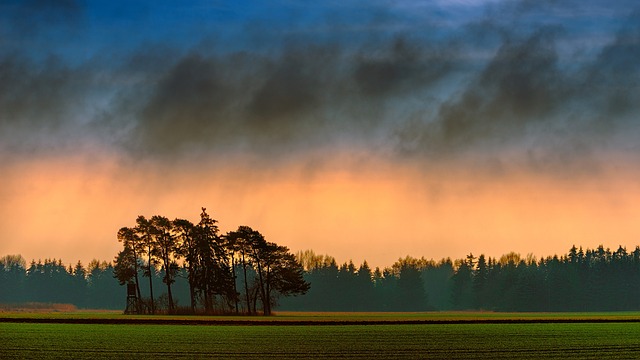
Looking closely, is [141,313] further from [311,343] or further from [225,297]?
[311,343]

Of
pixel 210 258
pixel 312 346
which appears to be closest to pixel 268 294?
pixel 210 258

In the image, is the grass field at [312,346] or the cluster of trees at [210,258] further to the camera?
the cluster of trees at [210,258]

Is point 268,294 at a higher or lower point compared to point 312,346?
higher

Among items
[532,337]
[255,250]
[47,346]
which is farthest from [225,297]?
[47,346]

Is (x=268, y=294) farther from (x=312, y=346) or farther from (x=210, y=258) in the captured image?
(x=312, y=346)

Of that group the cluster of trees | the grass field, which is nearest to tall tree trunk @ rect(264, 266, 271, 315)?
the cluster of trees

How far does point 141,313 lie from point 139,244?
12.5 metres

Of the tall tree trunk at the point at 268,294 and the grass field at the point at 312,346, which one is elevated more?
the tall tree trunk at the point at 268,294

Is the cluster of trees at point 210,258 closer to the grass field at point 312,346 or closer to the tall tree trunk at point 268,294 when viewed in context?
the tall tree trunk at point 268,294

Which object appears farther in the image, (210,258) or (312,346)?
(210,258)

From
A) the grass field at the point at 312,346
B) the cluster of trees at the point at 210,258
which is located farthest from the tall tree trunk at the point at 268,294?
the grass field at the point at 312,346

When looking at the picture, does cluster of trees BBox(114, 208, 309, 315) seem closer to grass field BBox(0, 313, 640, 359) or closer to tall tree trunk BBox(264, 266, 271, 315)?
tall tree trunk BBox(264, 266, 271, 315)

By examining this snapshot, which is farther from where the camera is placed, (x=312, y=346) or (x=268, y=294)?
(x=268, y=294)

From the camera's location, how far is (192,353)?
43.4 meters
